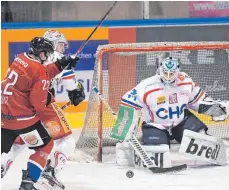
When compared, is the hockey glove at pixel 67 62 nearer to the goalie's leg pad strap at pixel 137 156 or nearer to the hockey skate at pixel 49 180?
the hockey skate at pixel 49 180

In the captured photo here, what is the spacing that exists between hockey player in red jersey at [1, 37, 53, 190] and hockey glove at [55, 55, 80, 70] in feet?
0.48

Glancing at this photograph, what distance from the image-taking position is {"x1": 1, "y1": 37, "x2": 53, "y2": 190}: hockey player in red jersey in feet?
10.6

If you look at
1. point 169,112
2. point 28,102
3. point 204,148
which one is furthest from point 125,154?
point 28,102

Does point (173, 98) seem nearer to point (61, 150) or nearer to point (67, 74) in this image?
point (67, 74)

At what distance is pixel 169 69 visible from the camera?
13.6ft

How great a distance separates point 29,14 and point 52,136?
2.41 meters

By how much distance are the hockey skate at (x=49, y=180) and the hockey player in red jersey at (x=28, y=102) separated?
139 mm

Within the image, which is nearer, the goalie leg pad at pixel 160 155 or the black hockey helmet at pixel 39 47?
the black hockey helmet at pixel 39 47

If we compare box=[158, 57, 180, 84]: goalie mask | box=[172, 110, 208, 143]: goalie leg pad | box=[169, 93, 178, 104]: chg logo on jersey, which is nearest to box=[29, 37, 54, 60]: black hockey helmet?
box=[158, 57, 180, 84]: goalie mask

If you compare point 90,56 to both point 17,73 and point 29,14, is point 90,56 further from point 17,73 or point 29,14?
point 17,73

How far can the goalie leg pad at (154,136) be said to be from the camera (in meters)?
4.21

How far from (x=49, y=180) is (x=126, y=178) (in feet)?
1.78

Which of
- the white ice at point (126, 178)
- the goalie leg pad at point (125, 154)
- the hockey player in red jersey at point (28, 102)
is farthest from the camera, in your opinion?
the goalie leg pad at point (125, 154)

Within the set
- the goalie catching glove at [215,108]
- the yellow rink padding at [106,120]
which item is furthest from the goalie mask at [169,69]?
the yellow rink padding at [106,120]
